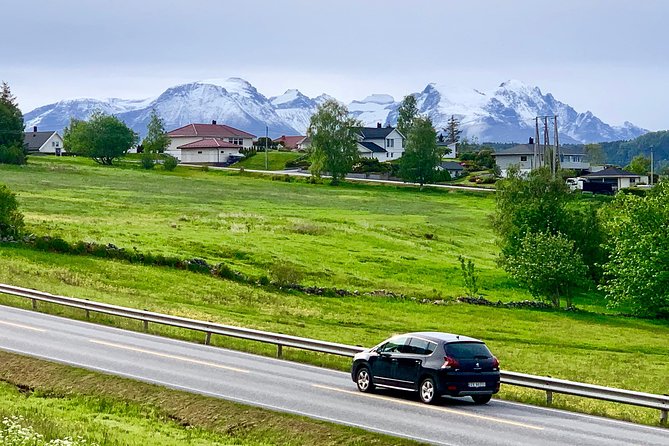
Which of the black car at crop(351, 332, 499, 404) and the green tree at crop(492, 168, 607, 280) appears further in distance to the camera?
the green tree at crop(492, 168, 607, 280)

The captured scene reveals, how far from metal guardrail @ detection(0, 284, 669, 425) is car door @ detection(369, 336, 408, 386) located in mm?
3070

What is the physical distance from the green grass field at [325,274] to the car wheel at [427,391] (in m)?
3.32

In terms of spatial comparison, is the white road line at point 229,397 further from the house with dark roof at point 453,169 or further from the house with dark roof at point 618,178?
the house with dark roof at point 618,178

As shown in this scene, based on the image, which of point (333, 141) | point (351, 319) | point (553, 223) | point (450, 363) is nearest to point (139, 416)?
point (450, 363)

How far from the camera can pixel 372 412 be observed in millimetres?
23172

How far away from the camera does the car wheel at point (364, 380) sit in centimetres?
2598

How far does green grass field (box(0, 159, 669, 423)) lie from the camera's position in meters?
42.1

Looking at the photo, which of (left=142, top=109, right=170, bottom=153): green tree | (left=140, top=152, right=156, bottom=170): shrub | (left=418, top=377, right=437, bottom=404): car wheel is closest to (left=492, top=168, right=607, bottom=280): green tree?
(left=418, top=377, right=437, bottom=404): car wheel

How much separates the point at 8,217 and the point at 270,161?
12566 centimetres

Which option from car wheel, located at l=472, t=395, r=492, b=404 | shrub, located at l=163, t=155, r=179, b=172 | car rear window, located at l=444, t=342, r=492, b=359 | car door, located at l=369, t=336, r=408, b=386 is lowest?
car wheel, located at l=472, t=395, r=492, b=404

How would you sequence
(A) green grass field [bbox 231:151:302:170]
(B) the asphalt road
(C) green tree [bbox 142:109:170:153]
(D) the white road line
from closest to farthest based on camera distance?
(D) the white road line → (B) the asphalt road → (A) green grass field [bbox 231:151:302:170] → (C) green tree [bbox 142:109:170:153]

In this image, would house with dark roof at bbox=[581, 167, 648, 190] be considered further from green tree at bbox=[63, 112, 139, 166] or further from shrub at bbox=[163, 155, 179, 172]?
green tree at bbox=[63, 112, 139, 166]

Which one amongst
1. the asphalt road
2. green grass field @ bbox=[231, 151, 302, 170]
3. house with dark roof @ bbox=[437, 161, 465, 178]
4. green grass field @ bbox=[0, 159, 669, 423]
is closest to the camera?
the asphalt road

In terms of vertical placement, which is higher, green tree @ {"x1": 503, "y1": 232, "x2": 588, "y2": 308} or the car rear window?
the car rear window
